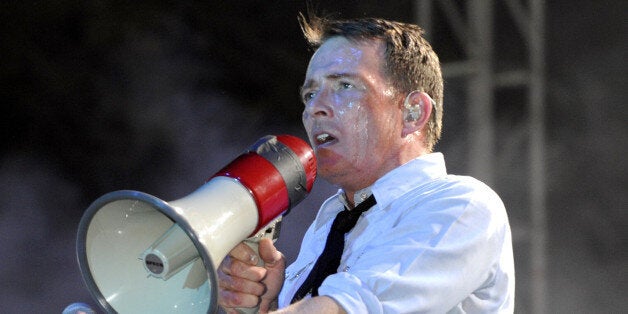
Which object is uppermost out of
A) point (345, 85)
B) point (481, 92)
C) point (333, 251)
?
point (345, 85)

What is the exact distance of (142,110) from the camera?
4141 millimetres

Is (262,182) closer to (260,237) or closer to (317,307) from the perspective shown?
(260,237)

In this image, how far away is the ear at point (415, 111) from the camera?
230 centimetres

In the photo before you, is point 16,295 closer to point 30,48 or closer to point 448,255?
point 30,48

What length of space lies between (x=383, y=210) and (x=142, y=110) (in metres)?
2.30

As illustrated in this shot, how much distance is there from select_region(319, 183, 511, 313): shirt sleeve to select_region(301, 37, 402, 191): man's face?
326mm

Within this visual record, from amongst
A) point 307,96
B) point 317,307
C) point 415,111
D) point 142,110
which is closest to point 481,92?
point 142,110

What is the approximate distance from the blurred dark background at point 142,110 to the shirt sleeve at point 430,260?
92.6 inches

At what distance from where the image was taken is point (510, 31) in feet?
17.1

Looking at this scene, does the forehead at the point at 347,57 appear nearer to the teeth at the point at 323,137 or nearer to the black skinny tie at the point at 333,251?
the teeth at the point at 323,137

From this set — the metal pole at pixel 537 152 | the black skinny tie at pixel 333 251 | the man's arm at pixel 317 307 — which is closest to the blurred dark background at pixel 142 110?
the metal pole at pixel 537 152

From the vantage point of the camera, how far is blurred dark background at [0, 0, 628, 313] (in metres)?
3.79

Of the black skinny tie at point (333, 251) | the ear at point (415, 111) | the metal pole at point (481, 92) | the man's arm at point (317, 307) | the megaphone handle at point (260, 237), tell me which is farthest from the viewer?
the metal pole at point (481, 92)

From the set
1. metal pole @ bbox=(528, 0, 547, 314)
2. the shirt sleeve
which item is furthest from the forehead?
metal pole @ bbox=(528, 0, 547, 314)
